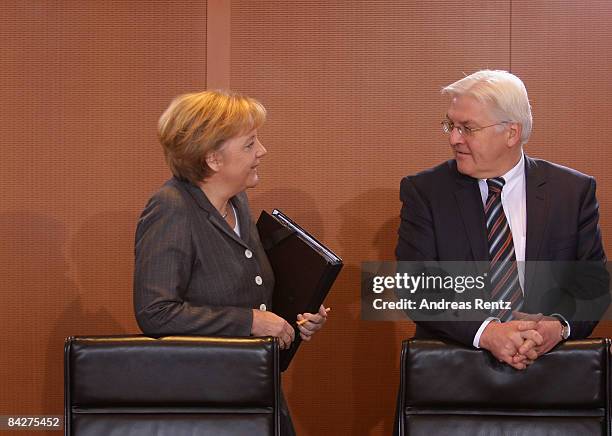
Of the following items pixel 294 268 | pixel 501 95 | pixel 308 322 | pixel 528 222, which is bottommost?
pixel 308 322

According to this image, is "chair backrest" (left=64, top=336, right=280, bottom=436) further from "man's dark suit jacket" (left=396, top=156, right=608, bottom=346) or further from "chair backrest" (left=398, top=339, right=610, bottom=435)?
"man's dark suit jacket" (left=396, top=156, right=608, bottom=346)

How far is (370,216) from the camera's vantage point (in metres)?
3.73

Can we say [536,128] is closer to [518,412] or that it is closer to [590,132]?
[590,132]

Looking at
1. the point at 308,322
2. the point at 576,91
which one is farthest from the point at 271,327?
the point at 576,91

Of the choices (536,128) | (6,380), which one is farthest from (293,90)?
(6,380)

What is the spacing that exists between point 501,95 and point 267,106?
1156mm

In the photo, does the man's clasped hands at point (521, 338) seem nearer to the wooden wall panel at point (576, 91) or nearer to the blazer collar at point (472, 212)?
the blazer collar at point (472, 212)

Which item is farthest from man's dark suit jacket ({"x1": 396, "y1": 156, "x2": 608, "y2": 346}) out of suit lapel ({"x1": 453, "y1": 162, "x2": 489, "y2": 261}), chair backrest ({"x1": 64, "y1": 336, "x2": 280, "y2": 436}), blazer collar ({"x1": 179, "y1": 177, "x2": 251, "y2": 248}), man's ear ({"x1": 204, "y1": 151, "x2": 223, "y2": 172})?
chair backrest ({"x1": 64, "y1": 336, "x2": 280, "y2": 436})

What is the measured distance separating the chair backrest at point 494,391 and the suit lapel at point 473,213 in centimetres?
75

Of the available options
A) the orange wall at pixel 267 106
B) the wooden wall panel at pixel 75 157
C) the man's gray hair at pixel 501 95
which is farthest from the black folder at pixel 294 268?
the wooden wall panel at pixel 75 157

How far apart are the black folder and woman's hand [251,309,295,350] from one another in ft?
0.25

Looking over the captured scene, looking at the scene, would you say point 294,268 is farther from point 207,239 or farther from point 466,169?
point 466,169

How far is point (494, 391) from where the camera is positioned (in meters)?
2.01

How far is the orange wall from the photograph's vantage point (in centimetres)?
369
